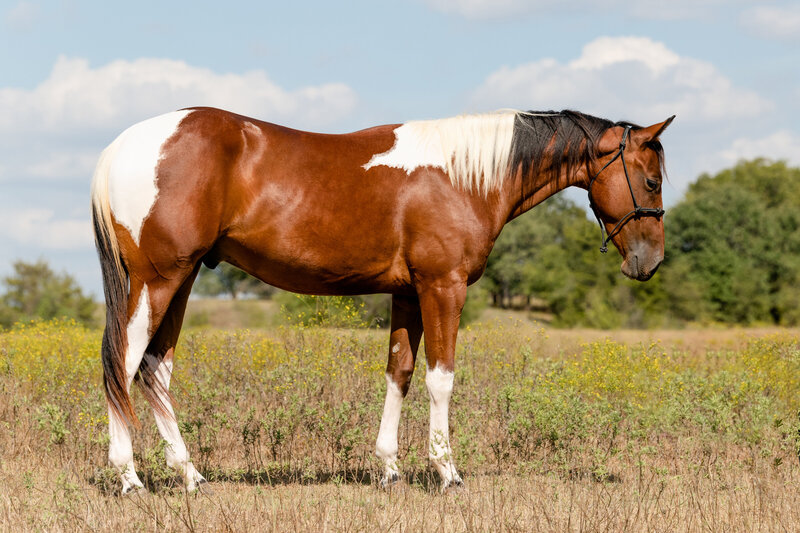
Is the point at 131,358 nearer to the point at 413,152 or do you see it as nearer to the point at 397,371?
the point at 397,371

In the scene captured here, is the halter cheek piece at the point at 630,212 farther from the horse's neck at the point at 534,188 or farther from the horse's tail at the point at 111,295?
the horse's tail at the point at 111,295

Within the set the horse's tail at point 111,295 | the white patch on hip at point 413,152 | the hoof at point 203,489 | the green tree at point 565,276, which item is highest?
the green tree at point 565,276

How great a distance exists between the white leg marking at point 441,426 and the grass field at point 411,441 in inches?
6.7

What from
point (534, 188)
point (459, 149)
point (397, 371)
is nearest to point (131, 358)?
point (397, 371)

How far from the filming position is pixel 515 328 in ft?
35.5

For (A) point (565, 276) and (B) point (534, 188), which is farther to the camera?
(A) point (565, 276)

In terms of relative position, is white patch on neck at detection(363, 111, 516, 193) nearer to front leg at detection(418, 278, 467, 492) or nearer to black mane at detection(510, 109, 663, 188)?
black mane at detection(510, 109, 663, 188)

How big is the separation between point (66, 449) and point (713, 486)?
5.93 meters

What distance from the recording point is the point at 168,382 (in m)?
5.88

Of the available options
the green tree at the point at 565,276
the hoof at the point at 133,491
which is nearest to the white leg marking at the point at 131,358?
the hoof at the point at 133,491

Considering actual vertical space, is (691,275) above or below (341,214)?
above

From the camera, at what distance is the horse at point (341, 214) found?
5.41 metres

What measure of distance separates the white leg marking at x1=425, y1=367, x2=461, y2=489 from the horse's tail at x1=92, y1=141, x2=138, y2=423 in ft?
7.46

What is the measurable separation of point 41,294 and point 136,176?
41.3 meters
